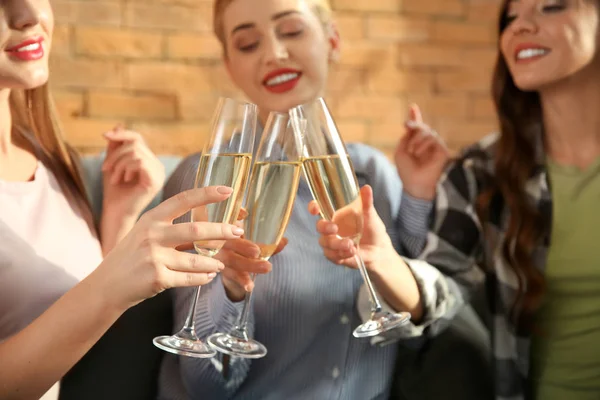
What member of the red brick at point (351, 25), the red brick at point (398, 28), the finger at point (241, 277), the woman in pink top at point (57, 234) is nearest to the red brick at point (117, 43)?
the red brick at point (351, 25)

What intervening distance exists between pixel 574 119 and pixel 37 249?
0.84 meters

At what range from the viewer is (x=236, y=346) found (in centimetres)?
79

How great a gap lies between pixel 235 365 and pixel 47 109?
17.3 inches

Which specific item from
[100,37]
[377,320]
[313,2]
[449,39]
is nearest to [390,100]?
[449,39]

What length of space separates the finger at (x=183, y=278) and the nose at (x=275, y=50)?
48 centimetres

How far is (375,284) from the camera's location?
91 centimetres

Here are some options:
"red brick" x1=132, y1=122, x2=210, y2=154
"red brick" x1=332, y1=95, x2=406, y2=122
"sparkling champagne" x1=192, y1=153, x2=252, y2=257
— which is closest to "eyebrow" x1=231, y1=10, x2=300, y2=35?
"sparkling champagne" x1=192, y1=153, x2=252, y2=257

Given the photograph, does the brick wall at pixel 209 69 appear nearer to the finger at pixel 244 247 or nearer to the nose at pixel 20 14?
the nose at pixel 20 14

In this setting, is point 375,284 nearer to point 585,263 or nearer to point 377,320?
point 377,320

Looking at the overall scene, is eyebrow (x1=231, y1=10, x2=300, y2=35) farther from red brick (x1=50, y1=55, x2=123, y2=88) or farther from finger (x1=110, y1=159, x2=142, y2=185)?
red brick (x1=50, y1=55, x2=123, y2=88)

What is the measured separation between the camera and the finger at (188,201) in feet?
Answer: 2.16

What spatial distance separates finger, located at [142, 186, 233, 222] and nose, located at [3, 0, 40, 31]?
34 cm

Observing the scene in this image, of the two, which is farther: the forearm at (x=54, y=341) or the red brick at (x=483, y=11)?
the red brick at (x=483, y=11)

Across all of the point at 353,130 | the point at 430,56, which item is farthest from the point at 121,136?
the point at 430,56
